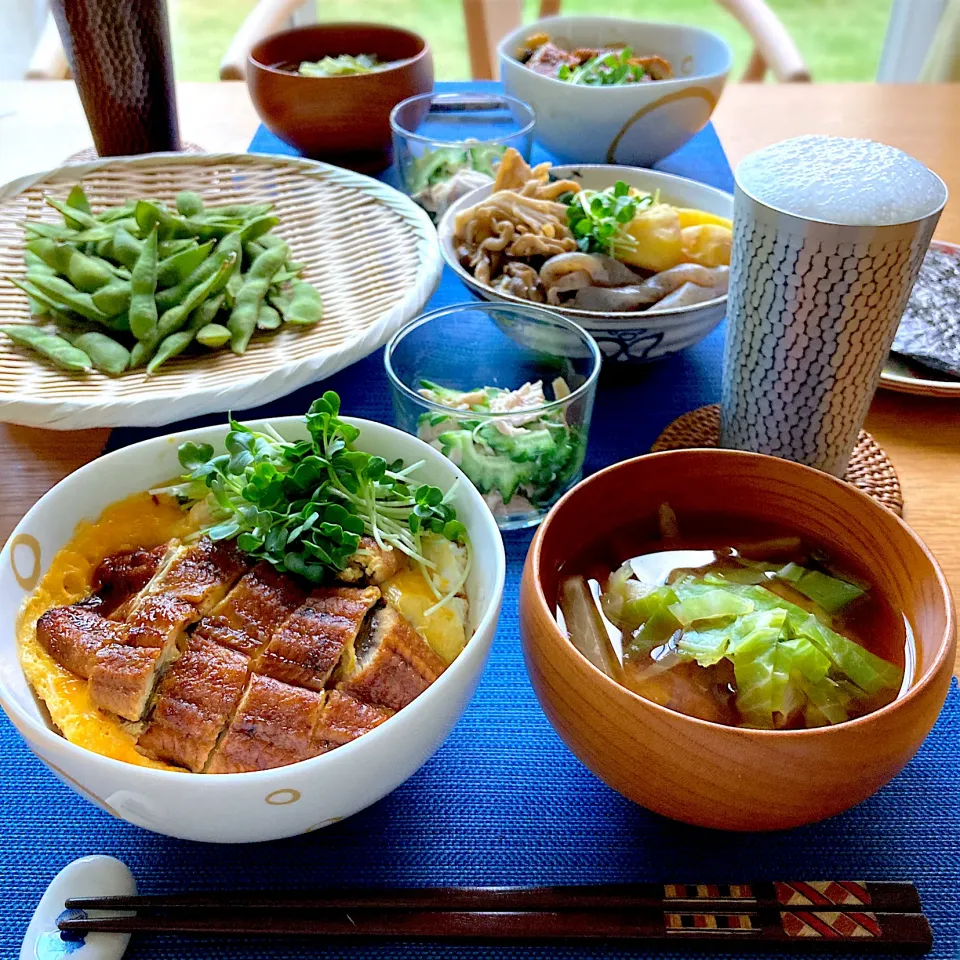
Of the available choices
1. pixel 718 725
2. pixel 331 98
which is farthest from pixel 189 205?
pixel 718 725

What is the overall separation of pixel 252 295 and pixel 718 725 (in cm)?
87

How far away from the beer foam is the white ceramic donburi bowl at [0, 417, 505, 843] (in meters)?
0.41

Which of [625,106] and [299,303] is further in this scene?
[625,106]

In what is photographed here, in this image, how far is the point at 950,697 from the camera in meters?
0.80

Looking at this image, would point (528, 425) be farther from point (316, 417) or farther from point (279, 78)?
point (279, 78)

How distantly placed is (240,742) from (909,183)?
75 cm

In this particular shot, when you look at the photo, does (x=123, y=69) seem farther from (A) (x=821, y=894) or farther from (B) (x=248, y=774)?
(A) (x=821, y=894)

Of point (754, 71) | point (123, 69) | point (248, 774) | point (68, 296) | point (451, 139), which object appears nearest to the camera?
point (248, 774)

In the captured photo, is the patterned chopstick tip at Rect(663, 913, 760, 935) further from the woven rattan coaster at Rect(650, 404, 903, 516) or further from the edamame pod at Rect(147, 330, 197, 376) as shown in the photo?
the edamame pod at Rect(147, 330, 197, 376)

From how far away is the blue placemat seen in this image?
0.65m

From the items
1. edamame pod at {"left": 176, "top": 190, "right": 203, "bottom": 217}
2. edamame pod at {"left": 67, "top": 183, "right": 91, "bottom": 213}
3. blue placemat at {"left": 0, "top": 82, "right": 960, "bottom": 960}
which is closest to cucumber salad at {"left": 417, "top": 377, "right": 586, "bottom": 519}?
blue placemat at {"left": 0, "top": 82, "right": 960, "bottom": 960}

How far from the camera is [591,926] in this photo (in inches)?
24.1

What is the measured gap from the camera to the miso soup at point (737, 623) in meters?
0.65

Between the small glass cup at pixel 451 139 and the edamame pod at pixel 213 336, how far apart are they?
0.52 metres
